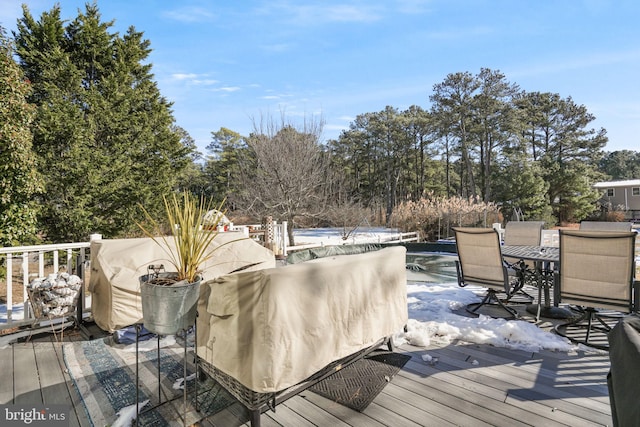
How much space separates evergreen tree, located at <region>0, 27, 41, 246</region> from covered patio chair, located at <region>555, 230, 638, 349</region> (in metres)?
7.36

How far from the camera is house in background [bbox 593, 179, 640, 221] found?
24.0 metres

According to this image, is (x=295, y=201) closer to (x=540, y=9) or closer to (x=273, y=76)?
(x=273, y=76)

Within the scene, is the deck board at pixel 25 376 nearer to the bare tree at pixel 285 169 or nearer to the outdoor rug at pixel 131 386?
the outdoor rug at pixel 131 386

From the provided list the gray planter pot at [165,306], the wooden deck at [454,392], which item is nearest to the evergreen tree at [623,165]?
the wooden deck at [454,392]

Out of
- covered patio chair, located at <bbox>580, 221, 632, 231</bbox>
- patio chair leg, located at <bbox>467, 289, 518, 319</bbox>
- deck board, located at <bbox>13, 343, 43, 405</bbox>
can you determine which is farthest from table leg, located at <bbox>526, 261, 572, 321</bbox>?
deck board, located at <bbox>13, 343, 43, 405</bbox>

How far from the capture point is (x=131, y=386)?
2.12 m

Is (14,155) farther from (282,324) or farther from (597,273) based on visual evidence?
(597,273)

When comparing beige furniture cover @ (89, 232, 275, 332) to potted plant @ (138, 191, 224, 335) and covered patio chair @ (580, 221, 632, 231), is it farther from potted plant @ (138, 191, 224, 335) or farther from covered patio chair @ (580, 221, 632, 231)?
covered patio chair @ (580, 221, 632, 231)

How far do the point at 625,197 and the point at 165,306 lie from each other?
34124 mm

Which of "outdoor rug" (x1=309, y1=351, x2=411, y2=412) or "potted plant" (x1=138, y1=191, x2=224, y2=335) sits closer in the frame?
"potted plant" (x1=138, y1=191, x2=224, y2=335)

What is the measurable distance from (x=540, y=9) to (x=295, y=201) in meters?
9.04

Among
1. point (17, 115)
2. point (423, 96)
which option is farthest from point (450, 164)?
point (17, 115)

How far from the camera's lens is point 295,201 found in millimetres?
12516

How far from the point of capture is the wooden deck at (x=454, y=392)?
1.71m
